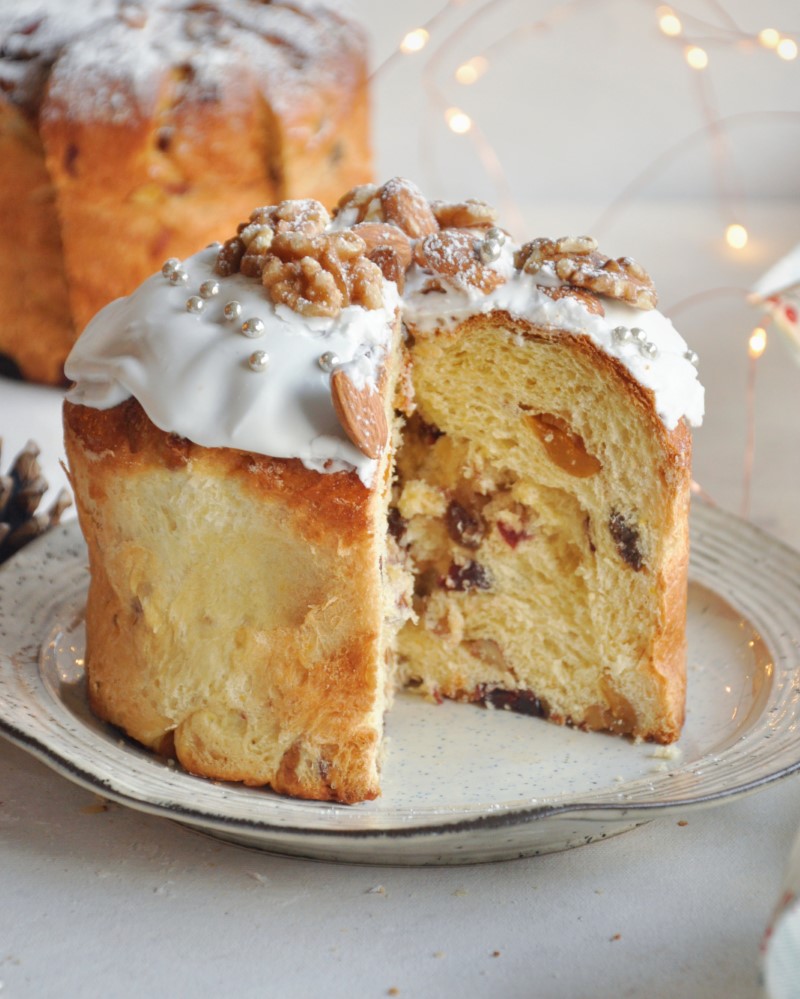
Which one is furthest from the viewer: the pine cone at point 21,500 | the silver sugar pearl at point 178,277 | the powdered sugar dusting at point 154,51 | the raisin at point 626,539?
the powdered sugar dusting at point 154,51

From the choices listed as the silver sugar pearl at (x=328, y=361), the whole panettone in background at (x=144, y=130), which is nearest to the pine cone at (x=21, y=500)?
the silver sugar pearl at (x=328, y=361)

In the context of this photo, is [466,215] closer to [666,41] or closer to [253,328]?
[253,328]

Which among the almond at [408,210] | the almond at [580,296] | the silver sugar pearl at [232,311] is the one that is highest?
the almond at [408,210]

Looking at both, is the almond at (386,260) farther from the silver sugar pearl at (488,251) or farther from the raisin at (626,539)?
the raisin at (626,539)

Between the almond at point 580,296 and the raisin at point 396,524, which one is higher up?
the almond at point 580,296

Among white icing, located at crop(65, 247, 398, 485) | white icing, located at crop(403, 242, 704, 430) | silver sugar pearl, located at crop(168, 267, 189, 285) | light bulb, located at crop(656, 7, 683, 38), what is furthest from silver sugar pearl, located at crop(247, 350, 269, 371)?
light bulb, located at crop(656, 7, 683, 38)

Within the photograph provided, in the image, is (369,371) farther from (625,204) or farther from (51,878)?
(625,204)

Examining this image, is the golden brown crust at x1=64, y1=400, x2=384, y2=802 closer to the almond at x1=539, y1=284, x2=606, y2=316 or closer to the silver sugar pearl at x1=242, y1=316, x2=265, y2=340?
the silver sugar pearl at x1=242, y1=316, x2=265, y2=340

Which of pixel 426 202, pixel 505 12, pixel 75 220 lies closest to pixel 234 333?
pixel 426 202
